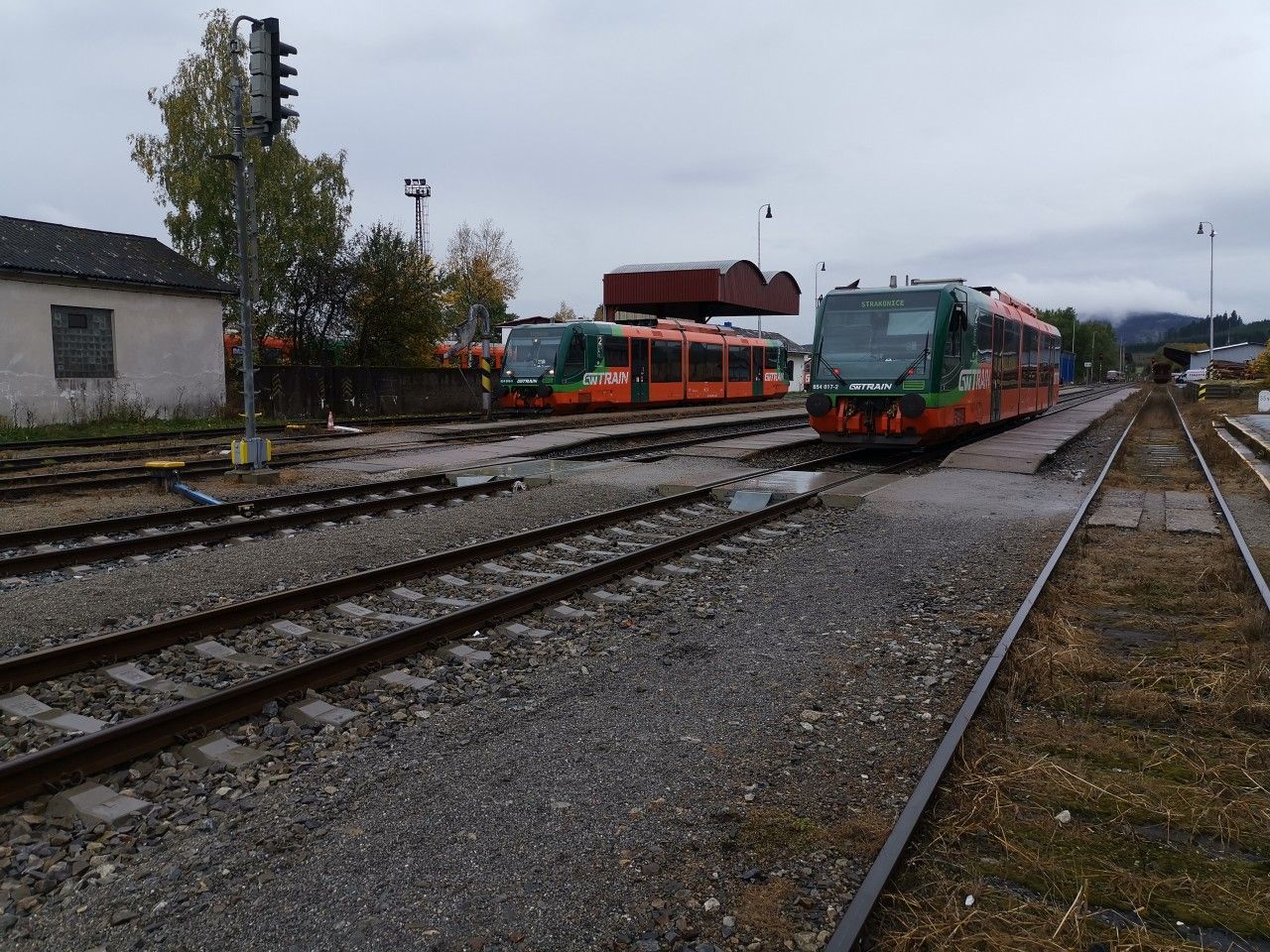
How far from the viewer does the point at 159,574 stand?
293 inches

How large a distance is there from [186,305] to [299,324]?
6.45m

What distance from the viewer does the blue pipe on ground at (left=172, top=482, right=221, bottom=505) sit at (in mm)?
10941

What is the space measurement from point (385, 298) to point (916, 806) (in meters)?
30.6

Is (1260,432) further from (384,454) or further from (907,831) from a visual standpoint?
(907,831)

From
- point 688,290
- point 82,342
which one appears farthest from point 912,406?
point 688,290

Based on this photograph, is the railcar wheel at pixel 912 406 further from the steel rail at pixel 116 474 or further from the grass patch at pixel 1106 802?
the grass patch at pixel 1106 802

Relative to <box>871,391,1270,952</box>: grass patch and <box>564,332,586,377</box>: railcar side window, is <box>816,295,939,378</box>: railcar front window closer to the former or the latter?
<box>871,391,1270,952</box>: grass patch

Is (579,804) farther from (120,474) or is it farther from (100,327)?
(100,327)

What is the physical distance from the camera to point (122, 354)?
2328cm

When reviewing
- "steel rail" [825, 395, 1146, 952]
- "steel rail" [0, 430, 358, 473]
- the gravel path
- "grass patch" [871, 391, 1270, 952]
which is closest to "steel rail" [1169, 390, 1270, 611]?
"grass patch" [871, 391, 1270, 952]

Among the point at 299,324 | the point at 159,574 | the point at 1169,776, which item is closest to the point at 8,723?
the point at 159,574

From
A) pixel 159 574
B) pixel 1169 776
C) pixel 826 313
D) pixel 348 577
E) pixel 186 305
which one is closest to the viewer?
pixel 1169 776

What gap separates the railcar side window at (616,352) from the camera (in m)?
27.5

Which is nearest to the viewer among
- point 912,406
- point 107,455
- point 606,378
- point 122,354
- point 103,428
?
point 912,406
